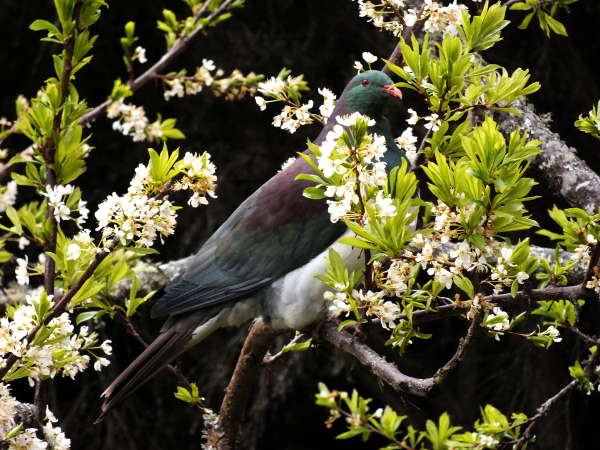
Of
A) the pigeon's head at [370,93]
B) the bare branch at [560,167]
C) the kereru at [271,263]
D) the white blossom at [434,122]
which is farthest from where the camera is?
the pigeon's head at [370,93]

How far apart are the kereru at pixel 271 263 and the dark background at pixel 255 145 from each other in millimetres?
874

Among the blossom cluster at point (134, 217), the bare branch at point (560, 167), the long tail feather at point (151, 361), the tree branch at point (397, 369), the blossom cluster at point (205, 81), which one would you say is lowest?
the long tail feather at point (151, 361)

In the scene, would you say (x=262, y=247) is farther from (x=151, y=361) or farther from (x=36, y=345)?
(x=36, y=345)

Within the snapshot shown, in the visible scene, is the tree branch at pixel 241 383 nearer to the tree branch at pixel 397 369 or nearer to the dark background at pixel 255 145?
the tree branch at pixel 397 369

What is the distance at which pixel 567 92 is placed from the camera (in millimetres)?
3113

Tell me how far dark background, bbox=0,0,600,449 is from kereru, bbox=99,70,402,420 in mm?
874

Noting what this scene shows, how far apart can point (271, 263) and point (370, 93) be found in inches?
20.8

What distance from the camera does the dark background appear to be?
10.2 ft

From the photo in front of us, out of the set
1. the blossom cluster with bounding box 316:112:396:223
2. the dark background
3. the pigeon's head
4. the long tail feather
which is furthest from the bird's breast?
the dark background

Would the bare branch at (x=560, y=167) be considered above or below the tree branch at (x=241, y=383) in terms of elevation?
above

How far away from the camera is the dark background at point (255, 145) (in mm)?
3111

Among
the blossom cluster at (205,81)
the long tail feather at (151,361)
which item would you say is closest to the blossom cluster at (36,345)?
the long tail feather at (151,361)

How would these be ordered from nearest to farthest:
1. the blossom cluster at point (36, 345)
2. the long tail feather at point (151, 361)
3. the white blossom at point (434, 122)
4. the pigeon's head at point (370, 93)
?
the blossom cluster at point (36, 345) → the white blossom at point (434, 122) → the long tail feather at point (151, 361) → the pigeon's head at point (370, 93)

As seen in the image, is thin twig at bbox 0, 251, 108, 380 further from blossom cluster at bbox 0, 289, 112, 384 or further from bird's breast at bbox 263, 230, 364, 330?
bird's breast at bbox 263, 230, 364, 330
